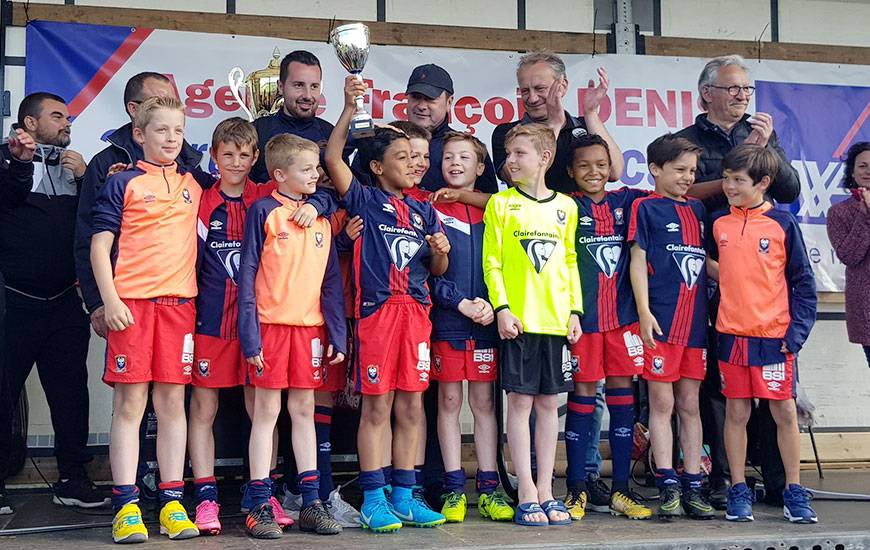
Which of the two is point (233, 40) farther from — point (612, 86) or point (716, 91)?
point (716, 91)

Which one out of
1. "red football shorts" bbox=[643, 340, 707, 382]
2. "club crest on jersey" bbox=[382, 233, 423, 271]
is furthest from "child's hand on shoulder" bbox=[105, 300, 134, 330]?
"red football shorts" bbox=[643, 340, 707, 382]

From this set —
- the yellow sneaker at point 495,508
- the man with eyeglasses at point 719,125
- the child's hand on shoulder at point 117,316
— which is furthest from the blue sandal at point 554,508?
the child's hand on shoulder at point 117,316

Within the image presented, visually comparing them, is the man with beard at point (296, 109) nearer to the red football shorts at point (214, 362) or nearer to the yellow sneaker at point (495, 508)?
the red football shorts at point (214, 362)

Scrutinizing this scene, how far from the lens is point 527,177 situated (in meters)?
4.50

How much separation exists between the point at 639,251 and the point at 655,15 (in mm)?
2503

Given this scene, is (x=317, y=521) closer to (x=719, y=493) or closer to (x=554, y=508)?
(x=554, y=508)

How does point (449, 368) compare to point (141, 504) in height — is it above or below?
above

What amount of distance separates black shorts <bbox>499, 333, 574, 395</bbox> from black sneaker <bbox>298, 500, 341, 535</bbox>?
0.90 metres

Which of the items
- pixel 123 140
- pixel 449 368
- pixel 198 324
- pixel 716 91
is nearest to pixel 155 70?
pixel 123 140

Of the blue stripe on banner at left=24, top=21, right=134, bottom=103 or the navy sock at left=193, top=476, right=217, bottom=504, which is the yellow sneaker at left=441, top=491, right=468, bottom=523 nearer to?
the navy sock at left=193, top=476, right=217, bottom=504

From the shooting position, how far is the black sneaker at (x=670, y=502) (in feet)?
14.6

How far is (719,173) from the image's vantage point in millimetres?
5094

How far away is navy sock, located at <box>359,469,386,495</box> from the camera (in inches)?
166

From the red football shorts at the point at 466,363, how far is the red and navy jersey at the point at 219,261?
892 mm
